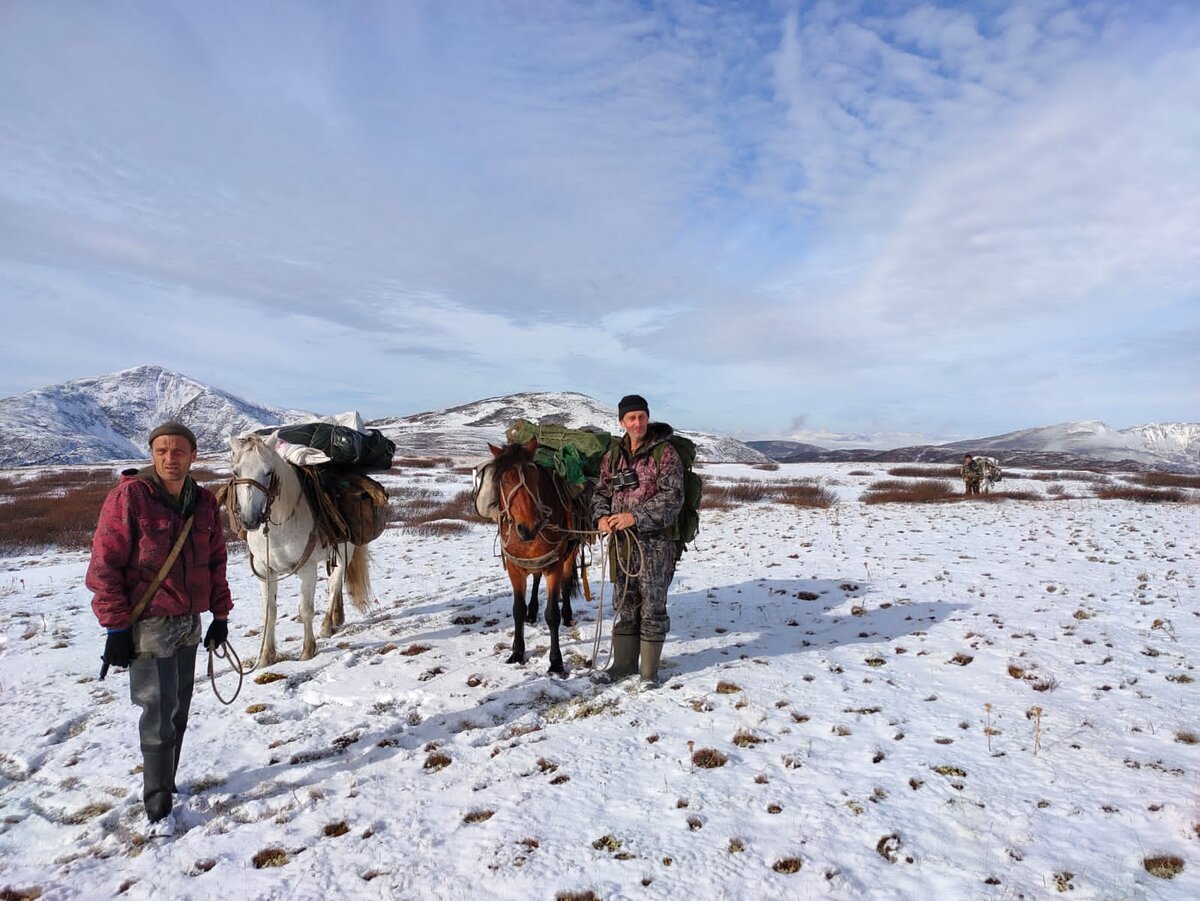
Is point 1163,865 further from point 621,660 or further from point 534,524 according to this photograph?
point 534,524

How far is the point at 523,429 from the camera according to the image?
7.94 m

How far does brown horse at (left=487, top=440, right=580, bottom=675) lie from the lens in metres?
6.39

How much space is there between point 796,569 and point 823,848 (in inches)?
318

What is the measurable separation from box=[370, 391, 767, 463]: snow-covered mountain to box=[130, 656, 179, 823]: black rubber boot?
69.8 meters

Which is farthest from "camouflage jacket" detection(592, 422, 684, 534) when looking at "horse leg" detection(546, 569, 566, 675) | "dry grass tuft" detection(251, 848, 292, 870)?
"dry grass tuft" detection(251, 848, 292, 870)

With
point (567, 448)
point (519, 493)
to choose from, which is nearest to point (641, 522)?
point (519, 493)

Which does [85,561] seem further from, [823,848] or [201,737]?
[823,848]

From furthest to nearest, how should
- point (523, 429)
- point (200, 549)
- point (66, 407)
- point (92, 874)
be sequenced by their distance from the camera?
1. point (66, 407)
2. point (523, 429)
3. point (200, 549)
4. point (92, 874)

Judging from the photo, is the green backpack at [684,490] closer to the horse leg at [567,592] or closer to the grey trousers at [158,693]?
the horse leg at [567,592]

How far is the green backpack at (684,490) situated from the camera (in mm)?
5863

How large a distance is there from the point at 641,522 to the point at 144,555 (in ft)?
12.6

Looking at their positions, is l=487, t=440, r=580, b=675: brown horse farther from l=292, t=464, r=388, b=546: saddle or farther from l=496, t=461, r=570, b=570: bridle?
l=292, t=464, r=388, b=546: saddle

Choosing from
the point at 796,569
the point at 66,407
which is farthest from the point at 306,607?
the point at 66,407

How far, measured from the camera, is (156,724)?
13.1ft
